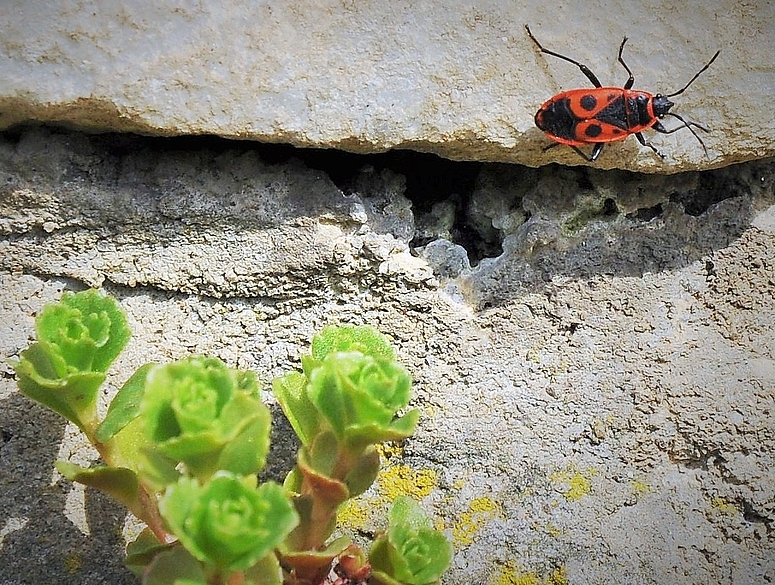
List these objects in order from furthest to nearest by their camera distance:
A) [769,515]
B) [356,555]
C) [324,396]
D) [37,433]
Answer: [769,515] → [37,433] → [356,555] → [324,396]

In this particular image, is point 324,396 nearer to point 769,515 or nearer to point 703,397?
point 703,397

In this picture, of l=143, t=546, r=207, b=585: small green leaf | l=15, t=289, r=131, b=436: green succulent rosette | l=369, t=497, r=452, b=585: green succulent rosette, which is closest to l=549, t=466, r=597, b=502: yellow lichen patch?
l=369, t=497, r=452, b=585: green succulent rosette

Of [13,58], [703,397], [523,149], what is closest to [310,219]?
[523,149]

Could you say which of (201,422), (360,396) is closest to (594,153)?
(360,396)

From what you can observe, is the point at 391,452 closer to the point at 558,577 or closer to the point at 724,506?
the point at 558,577

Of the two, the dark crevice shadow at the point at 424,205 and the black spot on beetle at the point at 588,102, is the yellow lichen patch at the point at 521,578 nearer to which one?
the dark crevice shadow at the point at 424,205

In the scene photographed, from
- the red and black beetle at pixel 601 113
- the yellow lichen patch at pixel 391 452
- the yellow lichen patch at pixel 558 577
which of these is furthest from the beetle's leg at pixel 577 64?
the yellow lichen patch at pixel 558 577

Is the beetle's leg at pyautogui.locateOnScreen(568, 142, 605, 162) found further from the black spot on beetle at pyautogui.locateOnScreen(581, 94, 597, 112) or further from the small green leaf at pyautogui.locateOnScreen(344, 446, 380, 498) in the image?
the small green leaf at pyautogui.locateOnScreen(344, 446, 380, 498)
